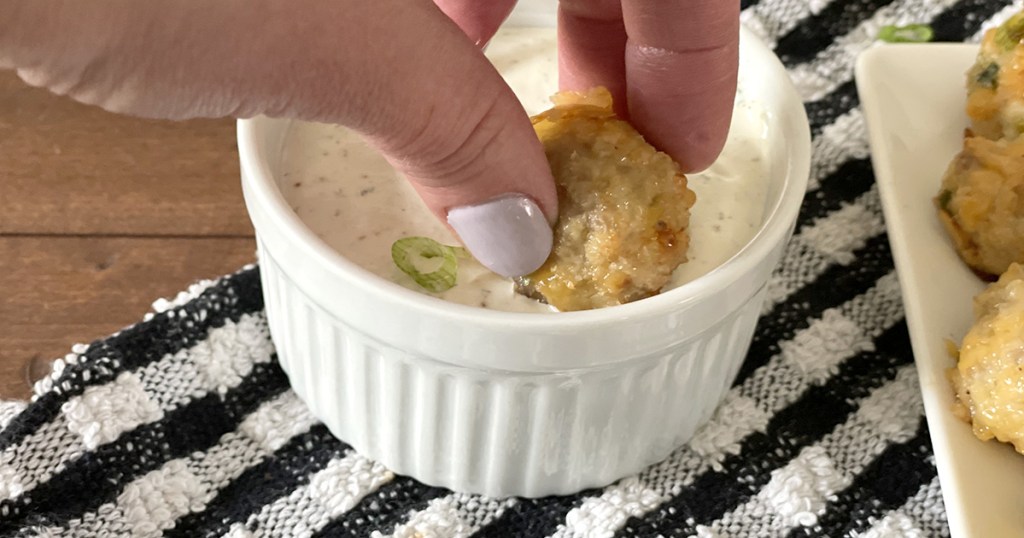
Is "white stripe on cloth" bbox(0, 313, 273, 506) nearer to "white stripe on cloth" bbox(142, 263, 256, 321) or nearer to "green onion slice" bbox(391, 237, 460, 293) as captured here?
"white stripe on cloth" bbox(142, 263, 256, 321)

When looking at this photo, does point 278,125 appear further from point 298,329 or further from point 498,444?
point 498,444

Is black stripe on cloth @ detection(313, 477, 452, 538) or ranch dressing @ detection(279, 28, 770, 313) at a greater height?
ranch dressing @ detection(279, 28, 770, 313)

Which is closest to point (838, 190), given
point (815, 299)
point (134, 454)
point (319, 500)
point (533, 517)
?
point (815, 299)

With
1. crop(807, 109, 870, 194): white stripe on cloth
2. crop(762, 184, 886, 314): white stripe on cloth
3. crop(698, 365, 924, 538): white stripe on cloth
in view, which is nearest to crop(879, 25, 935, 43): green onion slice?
crop(807, 109, 870, 194): white stripe on cloth

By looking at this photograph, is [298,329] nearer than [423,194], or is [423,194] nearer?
[423,194]

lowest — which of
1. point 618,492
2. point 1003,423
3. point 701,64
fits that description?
point 618,492

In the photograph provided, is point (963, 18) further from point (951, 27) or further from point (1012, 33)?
point (1012, 33)

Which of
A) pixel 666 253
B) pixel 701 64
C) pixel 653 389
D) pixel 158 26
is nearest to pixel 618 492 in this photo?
pixel 653 389
